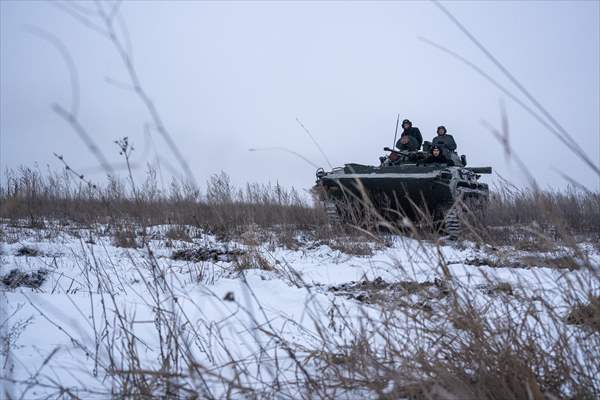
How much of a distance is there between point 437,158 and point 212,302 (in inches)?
288

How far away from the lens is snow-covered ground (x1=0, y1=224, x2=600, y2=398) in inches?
64.4

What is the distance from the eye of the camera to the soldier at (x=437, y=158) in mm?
8539

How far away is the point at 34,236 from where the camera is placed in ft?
20.4

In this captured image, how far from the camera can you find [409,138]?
8969 mm

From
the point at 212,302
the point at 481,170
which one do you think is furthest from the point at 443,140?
the point at 212,302

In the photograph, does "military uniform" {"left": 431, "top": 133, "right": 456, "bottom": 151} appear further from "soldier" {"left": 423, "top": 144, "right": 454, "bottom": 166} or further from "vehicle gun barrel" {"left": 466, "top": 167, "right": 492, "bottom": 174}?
"vehicle gun barrel" {"left": 466, "top": 167, "right": 492, "bottom": 174}

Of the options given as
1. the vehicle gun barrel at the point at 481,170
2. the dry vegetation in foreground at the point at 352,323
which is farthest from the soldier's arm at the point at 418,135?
the dry vegetation in foreground at the point at 352,323

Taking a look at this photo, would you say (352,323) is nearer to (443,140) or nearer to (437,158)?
(437,158)

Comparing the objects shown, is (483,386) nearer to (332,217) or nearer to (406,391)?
(406,391)


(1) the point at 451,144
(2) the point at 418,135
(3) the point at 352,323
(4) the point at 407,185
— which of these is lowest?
(3) the point at 352,323

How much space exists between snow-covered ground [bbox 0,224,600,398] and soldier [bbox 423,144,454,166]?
92.4 inches

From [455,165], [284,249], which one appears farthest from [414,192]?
[284,249]

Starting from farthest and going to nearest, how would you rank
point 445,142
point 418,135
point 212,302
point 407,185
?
point 418,135, point 445,142, point 407,185, point 212,302

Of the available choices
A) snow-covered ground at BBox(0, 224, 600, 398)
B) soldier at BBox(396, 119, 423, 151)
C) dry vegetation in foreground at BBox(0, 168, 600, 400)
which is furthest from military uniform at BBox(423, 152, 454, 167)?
snow-covered ground at BBox(0, 224, 600, 398)
